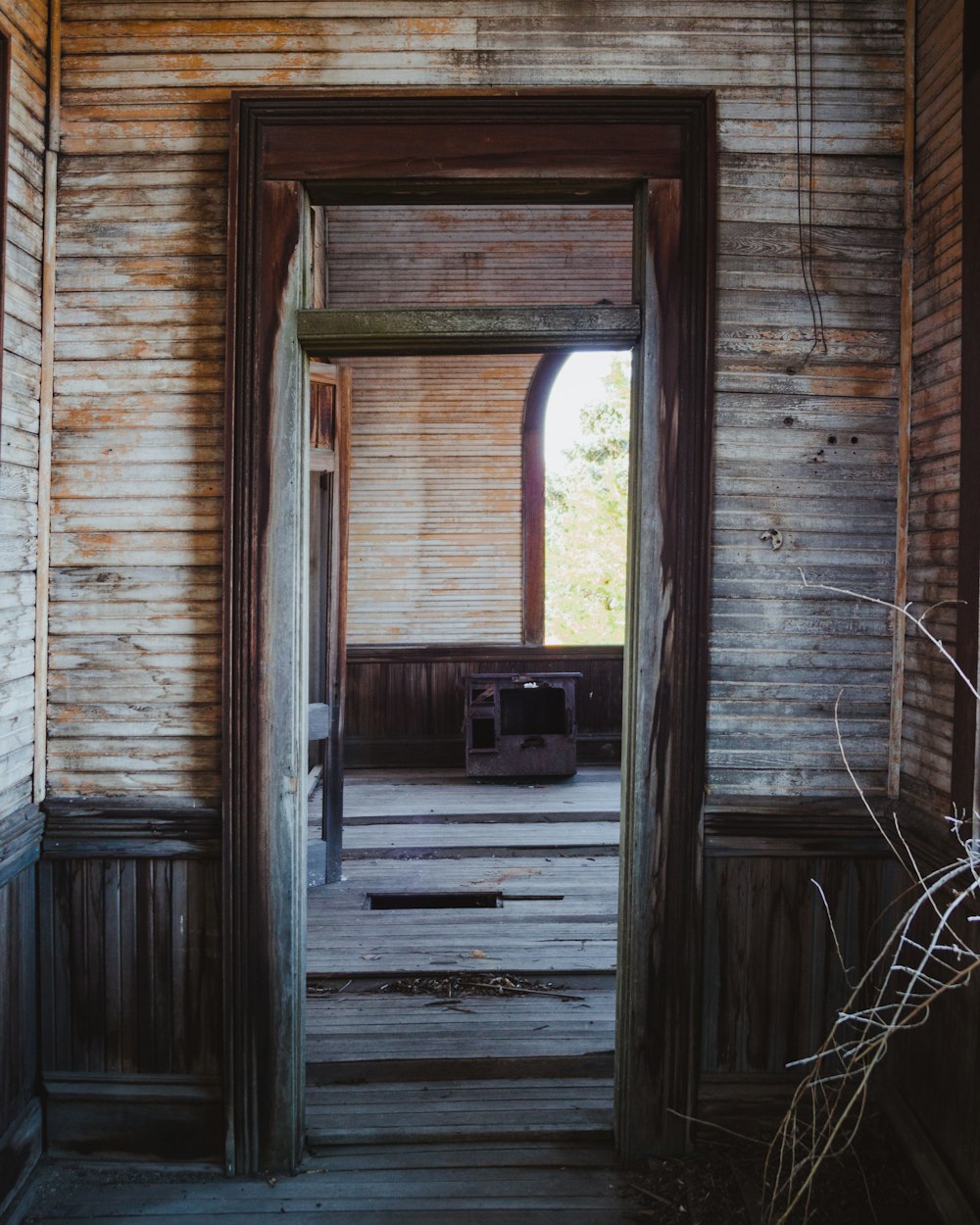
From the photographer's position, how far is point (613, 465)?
44.2 ft

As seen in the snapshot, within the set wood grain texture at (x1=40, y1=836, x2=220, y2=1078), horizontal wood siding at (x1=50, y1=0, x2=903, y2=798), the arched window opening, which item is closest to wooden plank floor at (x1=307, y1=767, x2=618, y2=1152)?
Answer: wood grain texture at (x1=40, y1=836, x2=220, y2=1078)

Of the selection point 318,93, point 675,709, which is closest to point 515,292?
point 318,93

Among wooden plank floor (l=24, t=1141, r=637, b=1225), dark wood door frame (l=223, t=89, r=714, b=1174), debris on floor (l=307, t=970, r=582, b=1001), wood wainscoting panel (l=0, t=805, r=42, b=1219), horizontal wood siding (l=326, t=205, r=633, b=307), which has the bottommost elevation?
wooden plank floor (l=24, t=1141, r=637, b=1225)

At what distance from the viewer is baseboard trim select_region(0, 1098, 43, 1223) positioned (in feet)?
8.21

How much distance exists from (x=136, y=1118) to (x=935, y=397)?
122 inches

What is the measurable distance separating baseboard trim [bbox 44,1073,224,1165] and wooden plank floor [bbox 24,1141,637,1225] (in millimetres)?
68

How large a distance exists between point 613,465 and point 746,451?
10.9 meters

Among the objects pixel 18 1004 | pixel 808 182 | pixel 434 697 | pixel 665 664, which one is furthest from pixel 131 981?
pixel 434 697

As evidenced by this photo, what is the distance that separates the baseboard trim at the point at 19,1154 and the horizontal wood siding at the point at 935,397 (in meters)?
2.69

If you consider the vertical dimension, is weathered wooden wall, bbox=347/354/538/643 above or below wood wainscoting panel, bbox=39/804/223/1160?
above

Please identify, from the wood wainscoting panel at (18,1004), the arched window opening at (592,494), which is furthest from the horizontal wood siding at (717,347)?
the arched window opening at (592,494)

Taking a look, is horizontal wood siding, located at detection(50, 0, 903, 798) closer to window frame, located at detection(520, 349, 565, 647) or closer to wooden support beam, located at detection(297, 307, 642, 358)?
wooden support beam, located at detection(297, 307, 642, 358)

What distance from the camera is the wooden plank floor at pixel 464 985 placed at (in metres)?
2.99

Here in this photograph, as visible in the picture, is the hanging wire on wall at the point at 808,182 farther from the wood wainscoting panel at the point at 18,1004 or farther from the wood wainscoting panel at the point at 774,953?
the wood wainscoting panel at the point at 18,1004
